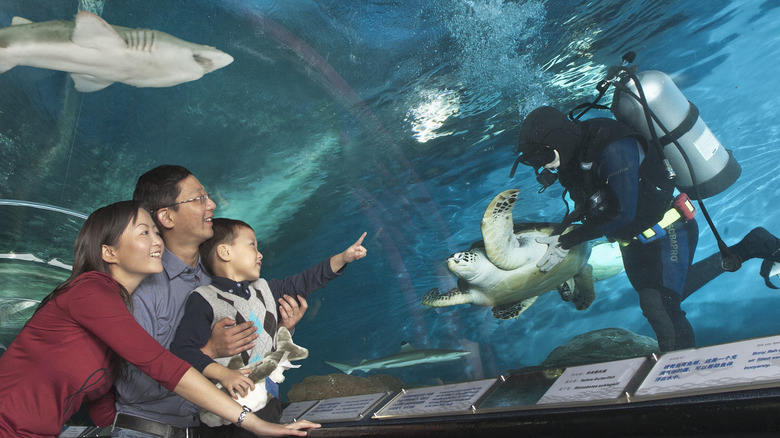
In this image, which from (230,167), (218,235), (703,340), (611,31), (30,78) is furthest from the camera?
(703,340)

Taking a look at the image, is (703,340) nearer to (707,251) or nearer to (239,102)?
(707,251)

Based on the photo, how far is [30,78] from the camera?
390 centimetres

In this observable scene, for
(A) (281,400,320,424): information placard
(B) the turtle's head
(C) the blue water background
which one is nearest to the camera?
(A) (281,400,320,424): information placard

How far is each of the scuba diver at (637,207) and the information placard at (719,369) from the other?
2195mm

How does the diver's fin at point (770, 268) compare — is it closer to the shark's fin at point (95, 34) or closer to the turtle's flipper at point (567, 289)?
the turtle's flipper at point (567, 289)

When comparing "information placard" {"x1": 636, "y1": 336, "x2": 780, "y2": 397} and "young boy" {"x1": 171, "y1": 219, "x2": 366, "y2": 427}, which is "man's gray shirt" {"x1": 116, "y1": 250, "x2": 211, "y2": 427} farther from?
"information placard" {"x1": 636, "y1": 336, "x2": 780, "y2": 397}

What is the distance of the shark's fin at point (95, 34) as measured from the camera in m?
3.33

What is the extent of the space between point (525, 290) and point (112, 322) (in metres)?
4.91

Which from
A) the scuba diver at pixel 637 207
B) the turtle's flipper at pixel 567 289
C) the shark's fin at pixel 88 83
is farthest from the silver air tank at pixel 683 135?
the shark's fin at pixel 88 83

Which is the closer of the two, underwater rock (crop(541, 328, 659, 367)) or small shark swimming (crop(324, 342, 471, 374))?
underwater rock (crop(541, 328, 659, 367))

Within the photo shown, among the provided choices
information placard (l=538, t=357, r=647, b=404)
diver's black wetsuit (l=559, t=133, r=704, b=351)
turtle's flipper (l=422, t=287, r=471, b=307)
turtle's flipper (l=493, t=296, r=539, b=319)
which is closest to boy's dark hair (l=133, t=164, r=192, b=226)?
information placard (l=538, t=357, r=647, b=404)

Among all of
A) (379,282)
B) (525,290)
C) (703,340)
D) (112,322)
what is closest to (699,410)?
(112,322)

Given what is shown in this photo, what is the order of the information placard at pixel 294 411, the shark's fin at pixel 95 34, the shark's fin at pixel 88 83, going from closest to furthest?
1. the information placard at pixel 294 411
2. the shark's fin at pixel 95 34
3. the shark's fin at pixel 88 83

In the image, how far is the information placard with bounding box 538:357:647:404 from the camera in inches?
60.1
